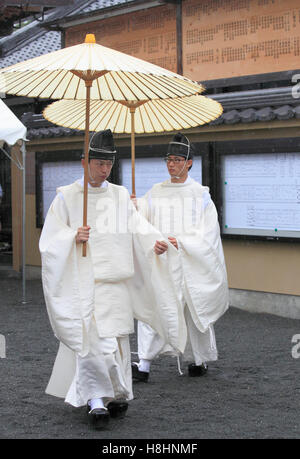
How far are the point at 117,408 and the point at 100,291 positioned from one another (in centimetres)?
77

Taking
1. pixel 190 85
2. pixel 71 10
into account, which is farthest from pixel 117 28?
pixel 190 85

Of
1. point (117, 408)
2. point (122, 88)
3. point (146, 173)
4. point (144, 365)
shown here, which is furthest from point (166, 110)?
point (146, 173)

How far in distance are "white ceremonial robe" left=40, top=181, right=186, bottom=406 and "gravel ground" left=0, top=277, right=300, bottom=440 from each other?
25 cm

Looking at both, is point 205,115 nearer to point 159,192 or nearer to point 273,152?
point 159,192

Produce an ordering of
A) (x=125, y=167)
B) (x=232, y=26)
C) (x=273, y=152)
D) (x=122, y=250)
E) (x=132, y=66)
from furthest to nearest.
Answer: (x=125, y=167)
(x=232, y=26)
(x=273, y=152)
(x=122, y=250)
(x=132, y=66)

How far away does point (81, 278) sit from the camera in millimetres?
4691

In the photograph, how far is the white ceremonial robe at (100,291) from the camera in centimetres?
462

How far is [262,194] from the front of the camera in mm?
8773

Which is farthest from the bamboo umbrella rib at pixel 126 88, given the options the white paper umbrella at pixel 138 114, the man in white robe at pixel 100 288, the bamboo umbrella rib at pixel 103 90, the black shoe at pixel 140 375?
the black shoe at pixel 140 375

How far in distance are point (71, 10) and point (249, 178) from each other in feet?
15.5

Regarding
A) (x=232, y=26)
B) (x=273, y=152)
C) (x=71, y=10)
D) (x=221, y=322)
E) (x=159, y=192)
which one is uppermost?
(x=71, y=10)

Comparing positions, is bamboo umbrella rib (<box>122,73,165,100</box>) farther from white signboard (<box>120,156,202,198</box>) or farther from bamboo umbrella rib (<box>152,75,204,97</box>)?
white signboard (<box>120,156,202,198</box>)

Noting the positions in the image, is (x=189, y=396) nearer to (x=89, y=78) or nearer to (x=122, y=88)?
(x=122, y=88)

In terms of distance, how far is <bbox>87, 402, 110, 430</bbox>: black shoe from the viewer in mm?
4523
